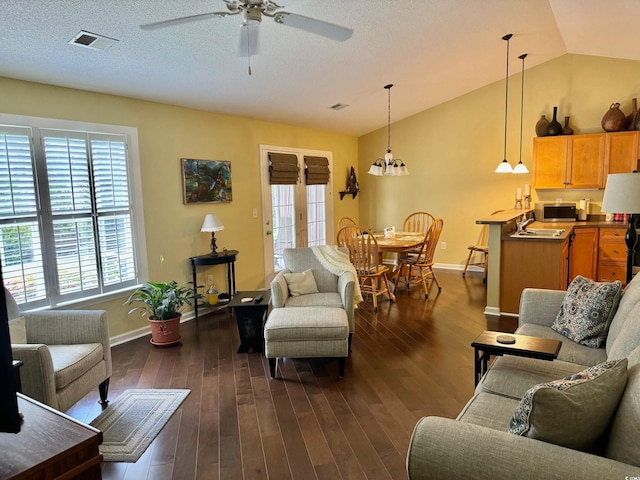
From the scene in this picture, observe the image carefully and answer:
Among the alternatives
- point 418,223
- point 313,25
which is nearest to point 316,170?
point 418,223

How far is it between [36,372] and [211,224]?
249 cm

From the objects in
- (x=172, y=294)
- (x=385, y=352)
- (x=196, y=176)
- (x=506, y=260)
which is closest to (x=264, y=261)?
(x=196, y=176)

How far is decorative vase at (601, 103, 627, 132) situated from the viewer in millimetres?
5285

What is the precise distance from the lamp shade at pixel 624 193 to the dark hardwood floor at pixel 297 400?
1587 mm

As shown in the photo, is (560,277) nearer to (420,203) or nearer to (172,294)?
(420,203)

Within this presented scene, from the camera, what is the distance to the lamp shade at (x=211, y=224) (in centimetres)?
453

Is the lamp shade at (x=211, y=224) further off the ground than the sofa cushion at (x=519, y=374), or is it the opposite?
the lamp shade at (x=211, y=224)

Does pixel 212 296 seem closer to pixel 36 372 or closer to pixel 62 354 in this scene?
pixel 62 354

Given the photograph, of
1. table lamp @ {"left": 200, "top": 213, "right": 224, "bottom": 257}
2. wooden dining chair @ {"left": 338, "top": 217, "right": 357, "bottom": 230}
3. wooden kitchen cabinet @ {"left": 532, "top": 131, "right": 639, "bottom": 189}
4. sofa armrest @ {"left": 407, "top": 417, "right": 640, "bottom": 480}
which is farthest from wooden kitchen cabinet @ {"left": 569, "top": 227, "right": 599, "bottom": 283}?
sofa armrest @ {"left": 407, "top": 417, "right": 640, "bottom": 480}

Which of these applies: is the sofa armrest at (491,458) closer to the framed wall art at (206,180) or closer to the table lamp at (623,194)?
the table lamp at (623,194)

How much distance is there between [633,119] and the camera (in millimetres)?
5293

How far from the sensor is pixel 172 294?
383 centimetres

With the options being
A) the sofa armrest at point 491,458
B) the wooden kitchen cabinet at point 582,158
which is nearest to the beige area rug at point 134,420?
the sofa armrest at point 491,458

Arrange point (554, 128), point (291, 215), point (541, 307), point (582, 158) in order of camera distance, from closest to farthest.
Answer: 1. point (541, 307)
2. point (582, 158)
3. point (554, 128)
4. point (291, 215)
